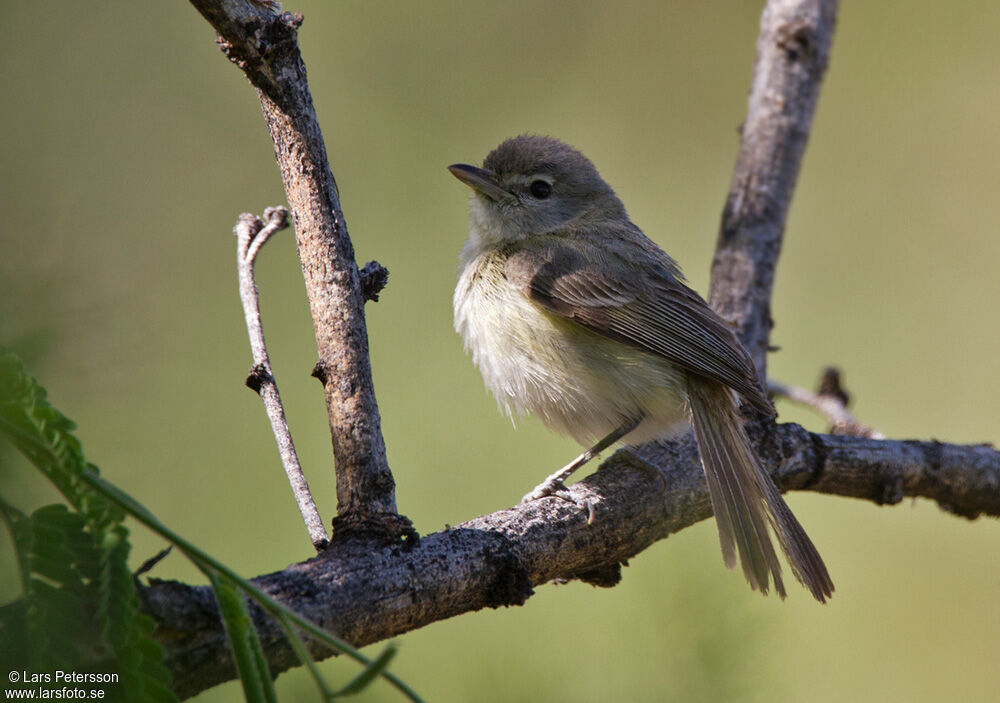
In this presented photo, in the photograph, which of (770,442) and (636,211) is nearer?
(770,442)

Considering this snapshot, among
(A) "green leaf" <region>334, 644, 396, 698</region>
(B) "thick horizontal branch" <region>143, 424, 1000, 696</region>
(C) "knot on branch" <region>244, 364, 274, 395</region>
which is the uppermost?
(C) "knot on branch" <region>244, 364, 274, 395</region>

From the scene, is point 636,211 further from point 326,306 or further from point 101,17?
point 326,306

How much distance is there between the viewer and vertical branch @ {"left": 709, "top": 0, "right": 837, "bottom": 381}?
371cm

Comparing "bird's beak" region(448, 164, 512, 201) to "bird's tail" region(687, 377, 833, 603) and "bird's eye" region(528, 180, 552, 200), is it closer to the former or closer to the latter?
"bird's eye" region(528, 180, 552, 200)

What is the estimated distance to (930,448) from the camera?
3258mm

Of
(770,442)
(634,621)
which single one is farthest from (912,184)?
(634,621)

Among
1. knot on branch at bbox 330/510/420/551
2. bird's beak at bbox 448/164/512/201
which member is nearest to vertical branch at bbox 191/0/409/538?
knot on branch at bbox 330/510/420/551


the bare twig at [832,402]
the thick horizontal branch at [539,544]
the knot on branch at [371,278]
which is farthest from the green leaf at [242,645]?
the bare twig at [832,402]

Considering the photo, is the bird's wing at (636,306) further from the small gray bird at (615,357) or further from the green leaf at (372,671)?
the green leaf at (372,671)

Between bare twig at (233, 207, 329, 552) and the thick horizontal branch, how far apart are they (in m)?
0.16

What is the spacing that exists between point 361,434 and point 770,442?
178 centimetres

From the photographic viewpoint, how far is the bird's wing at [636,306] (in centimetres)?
298

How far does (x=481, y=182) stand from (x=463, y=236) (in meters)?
1.29

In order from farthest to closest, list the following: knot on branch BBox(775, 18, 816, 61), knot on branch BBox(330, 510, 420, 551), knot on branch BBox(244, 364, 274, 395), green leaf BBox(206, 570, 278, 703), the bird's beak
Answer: knot on branch BBox(775, 18, 816, 61), the bird's beak, knot on branch BBox(244, 364, 274, 395), knot on branch BBox(330, 510, 420, 551), green leaf BBox(206, 570, 278, 703)
